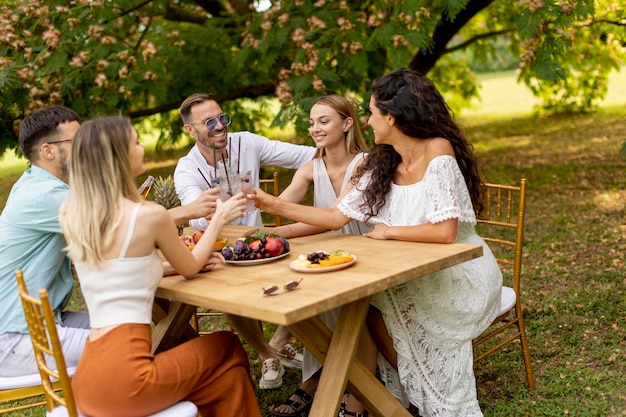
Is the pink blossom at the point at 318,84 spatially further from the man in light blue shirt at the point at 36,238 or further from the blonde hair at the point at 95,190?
the blonde hair at the point at 95,190

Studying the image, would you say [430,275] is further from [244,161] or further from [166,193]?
[244,161]

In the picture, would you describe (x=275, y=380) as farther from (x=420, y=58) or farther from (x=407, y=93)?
(x=420, y=58)

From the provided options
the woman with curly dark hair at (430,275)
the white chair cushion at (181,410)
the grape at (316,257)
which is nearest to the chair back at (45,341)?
the white chair cushion at (181,410)

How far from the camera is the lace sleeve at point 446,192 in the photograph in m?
3.23

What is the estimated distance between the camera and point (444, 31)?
7.66m

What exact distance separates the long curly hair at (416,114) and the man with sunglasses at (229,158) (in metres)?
0.82

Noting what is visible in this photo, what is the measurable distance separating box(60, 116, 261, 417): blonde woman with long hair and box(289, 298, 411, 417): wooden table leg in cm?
48

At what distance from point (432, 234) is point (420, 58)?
16.3 feet

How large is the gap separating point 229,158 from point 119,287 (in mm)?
1839

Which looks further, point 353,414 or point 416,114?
point 353,414

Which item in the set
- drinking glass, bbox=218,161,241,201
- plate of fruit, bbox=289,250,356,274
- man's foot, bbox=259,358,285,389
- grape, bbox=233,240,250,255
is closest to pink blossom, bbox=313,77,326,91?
man's foot, bbox=259,358,285,389

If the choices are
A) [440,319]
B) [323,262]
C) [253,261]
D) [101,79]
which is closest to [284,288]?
[323,262]

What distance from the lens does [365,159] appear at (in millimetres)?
3725

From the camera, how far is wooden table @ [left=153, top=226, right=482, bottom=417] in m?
2.56
